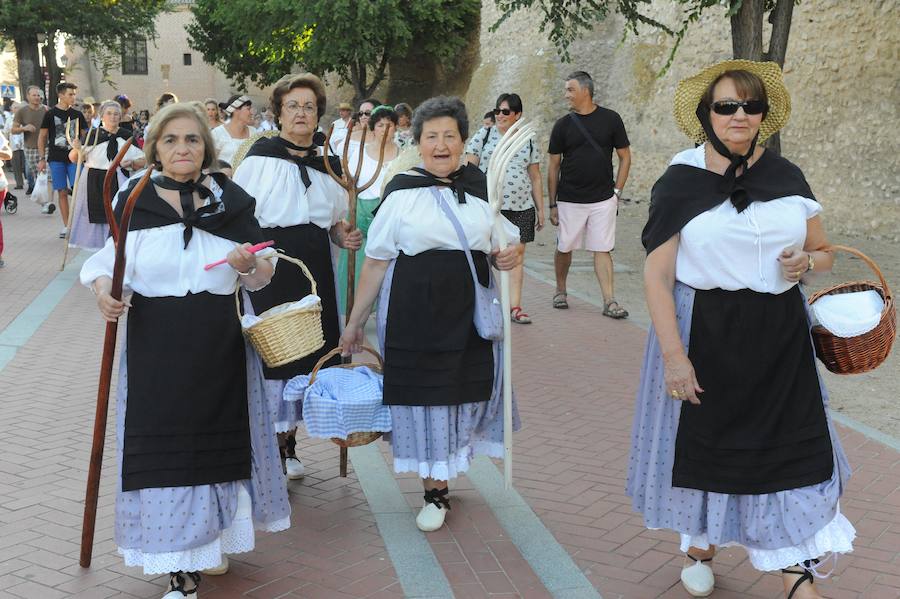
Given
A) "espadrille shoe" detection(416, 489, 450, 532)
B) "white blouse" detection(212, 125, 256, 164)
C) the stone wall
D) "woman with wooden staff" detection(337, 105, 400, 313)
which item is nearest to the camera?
"espadrille shoe" detection(416, 489, 450, 532)

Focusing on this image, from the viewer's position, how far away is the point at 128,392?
4113 millimetres

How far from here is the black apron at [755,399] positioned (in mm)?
3904

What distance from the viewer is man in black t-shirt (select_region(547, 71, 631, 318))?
32.7 feet

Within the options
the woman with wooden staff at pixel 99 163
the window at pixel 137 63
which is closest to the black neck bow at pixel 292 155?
the woman with wooden staff at pixel 99 163

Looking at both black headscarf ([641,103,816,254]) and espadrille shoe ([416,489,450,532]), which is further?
espadrille shoe ([416,489,450,532])

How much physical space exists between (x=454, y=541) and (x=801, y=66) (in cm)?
1403

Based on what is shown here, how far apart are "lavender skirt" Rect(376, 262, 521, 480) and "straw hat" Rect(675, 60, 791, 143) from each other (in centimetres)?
142

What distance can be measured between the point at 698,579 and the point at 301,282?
2458 millimetres

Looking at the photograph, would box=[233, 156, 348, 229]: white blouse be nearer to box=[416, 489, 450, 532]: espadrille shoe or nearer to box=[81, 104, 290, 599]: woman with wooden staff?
box=[81, 104, 290, 599]: woman with wooden staff

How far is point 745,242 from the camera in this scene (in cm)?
386

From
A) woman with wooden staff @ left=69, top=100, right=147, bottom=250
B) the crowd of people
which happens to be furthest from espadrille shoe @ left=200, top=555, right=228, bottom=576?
woman with wooden staff @ left=69, top=100, right=147, bottom=250

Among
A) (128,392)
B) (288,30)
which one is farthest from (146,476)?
(288,30)

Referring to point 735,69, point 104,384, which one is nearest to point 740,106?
point 735,69

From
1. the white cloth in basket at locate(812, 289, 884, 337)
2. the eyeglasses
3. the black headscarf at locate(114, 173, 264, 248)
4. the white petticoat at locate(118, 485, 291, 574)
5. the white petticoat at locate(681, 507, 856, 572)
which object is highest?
the eyeglasses
